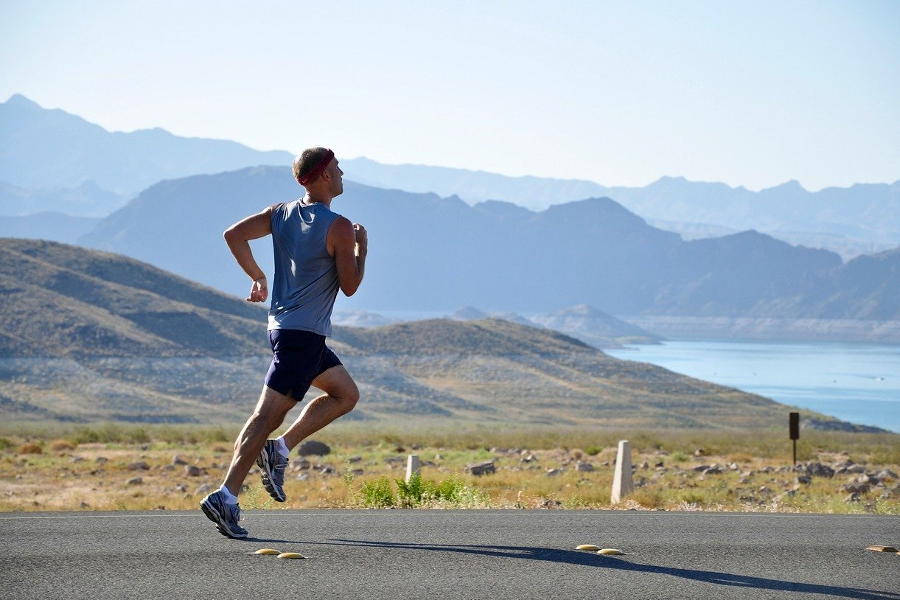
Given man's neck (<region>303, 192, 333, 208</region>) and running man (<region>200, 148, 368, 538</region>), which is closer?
running man (<region>200, 148, 368, 538</region>)

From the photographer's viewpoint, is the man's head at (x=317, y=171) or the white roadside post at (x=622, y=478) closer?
the man's head at (x=317, y=171)

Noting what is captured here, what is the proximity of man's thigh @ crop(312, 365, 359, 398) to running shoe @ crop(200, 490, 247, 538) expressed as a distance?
2.74 ft

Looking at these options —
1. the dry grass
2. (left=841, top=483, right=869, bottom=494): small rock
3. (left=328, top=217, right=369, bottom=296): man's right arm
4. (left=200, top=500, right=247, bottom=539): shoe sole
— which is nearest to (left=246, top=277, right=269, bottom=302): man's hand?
(left=328, top=217, right=369, bottom=296): man's right arm

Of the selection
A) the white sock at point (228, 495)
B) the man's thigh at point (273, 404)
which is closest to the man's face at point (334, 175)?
the man's thigh at point (273, 404)

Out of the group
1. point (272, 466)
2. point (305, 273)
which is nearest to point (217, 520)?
point (272, 466)

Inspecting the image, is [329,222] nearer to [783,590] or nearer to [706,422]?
[783,590]

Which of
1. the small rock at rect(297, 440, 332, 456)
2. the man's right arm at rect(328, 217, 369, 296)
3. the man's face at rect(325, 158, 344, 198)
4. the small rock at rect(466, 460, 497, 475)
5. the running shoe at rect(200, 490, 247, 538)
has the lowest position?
the small rock at rect(297, 440, 332, 456)

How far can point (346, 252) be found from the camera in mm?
7113

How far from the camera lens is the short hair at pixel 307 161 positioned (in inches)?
286

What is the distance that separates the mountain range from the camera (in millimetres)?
74625

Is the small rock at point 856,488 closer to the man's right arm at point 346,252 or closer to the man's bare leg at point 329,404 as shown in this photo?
the man's bare leg at point 329,404

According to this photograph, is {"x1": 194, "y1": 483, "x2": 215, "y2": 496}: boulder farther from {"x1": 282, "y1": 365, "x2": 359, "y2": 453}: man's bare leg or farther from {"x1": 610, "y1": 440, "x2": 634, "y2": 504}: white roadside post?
{"x1": 282, "y1": 365, "x2": 359, "y2": 453}: man's bare leg

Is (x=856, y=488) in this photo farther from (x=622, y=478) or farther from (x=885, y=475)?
(x=622, y=478)

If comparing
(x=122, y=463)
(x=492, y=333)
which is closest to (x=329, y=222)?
(x=122, y=463)
